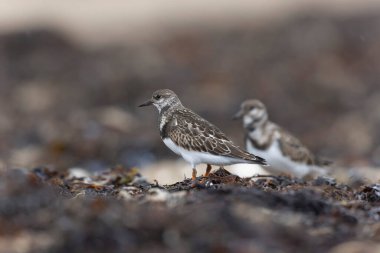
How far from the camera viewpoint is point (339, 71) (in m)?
12.8

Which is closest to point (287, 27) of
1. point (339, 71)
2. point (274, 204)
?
point (339, 71)

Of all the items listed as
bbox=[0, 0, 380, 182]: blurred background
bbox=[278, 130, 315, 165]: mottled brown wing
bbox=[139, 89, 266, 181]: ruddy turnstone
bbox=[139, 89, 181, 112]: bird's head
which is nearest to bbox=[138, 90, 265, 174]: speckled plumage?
bbox=[139, 89, 266, 181]: ruddy turnstone

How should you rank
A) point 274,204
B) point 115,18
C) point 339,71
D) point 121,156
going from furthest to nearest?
point 115,18 → point 339,71 → point 121,156 → point 274,204

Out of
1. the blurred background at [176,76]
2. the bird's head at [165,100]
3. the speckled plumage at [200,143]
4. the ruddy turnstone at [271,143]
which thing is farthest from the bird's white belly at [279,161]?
the speckled plumage at [200,143]

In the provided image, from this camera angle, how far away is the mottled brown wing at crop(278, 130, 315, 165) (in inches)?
302

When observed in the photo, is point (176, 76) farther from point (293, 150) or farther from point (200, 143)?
point (200, 143)

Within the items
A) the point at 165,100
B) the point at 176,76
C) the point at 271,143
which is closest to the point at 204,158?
the point at 165,100

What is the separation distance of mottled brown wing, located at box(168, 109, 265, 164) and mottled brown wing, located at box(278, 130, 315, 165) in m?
2.12

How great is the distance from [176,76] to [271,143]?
17.3 ft

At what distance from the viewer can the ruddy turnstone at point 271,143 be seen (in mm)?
7598

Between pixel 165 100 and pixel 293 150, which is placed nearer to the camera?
pixel 165 100

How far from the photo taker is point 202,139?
5.55m

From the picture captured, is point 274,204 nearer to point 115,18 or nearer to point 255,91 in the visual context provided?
point 255,91

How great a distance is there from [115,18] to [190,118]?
12.3 m
